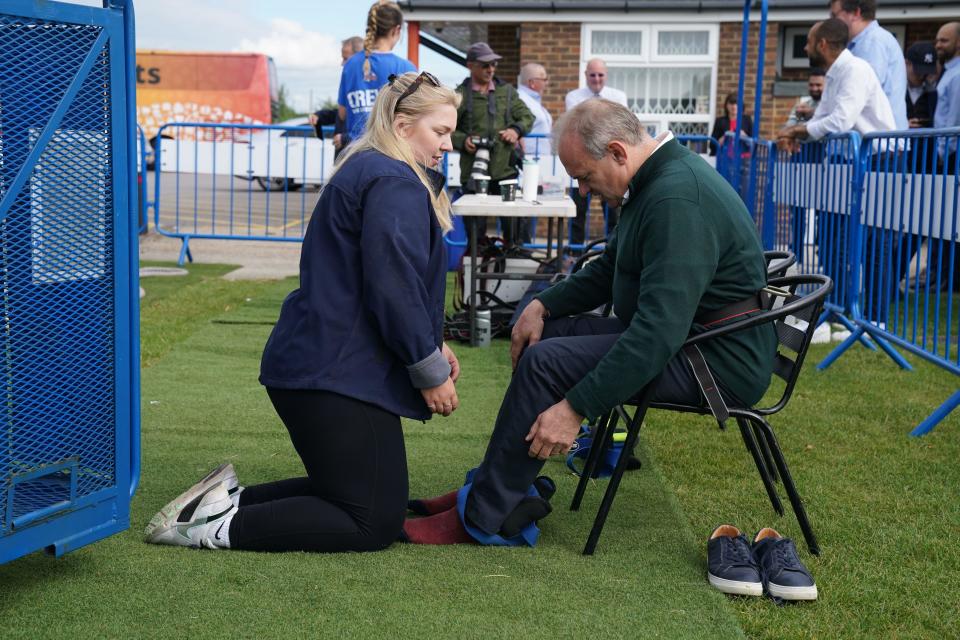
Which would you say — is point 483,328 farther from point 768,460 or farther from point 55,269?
point 55,269

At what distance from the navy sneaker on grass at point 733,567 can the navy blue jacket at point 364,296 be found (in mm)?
930

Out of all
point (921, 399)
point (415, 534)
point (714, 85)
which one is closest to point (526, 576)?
point (415, 534)

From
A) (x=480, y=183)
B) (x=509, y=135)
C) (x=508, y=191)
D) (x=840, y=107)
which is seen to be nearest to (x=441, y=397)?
(x=508, y=191)

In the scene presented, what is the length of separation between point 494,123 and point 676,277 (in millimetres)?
6103

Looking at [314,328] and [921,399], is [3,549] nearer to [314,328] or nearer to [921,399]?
[314,328]

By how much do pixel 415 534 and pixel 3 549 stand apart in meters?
1.22

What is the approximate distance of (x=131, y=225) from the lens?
2965 millimetres

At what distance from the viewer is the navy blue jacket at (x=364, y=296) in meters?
3.09

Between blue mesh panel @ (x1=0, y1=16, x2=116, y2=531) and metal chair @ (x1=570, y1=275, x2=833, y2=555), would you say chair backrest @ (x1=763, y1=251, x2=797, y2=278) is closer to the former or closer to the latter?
metal chair @ (x1=570, y1=275, x2=833, y2=555)

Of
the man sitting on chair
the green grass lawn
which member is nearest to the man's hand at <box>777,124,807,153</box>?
the green grass lawn

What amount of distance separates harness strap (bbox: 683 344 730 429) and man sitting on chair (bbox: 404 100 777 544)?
45mm

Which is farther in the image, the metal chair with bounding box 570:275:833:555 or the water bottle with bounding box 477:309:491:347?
the water bottle with bounding box 477:309:491:347

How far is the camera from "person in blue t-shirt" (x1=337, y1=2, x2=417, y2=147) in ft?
25.6

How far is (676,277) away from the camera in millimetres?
3057
